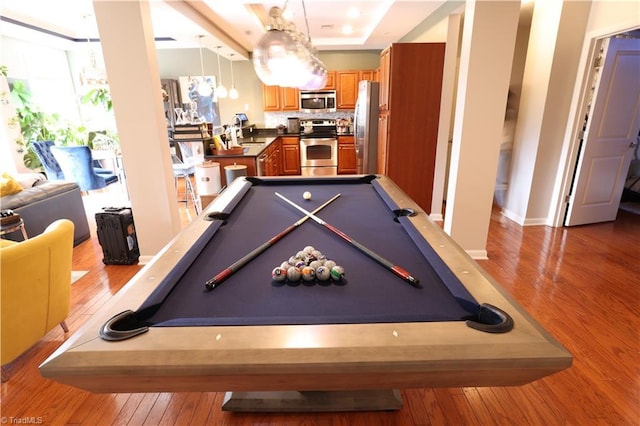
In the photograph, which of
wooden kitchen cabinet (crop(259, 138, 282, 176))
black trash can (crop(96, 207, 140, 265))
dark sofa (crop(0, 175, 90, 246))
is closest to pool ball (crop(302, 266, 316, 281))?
black trash can (crop(96, 207, 140, 265))

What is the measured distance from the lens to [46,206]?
10.2 ft

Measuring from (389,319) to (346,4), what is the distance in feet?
13.4

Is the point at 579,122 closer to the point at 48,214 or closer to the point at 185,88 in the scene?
the point at 48,214

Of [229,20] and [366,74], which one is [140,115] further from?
[366,74]

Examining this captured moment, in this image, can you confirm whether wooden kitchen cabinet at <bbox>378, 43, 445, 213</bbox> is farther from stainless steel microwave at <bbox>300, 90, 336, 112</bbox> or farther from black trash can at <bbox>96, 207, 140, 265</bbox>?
black trash can at <bbox>96, 207, 140, 265</bbox>

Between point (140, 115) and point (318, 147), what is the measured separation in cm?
415

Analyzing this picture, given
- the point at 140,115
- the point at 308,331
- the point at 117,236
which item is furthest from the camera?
the point at 117,236

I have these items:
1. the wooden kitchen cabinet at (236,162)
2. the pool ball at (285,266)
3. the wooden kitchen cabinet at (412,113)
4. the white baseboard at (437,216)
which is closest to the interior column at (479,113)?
the wooden kitchen cabinet at (412,113)

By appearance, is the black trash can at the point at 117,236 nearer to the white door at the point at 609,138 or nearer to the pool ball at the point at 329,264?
the pool ball at the point at 329,264

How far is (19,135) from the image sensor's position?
570cm

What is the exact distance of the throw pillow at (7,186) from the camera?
2850 mm

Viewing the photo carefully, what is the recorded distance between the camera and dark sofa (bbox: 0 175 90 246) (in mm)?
2836

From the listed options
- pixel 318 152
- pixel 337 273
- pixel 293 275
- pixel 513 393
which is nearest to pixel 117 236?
pixel 293 275

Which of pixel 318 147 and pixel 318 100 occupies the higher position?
pixel 318 100
